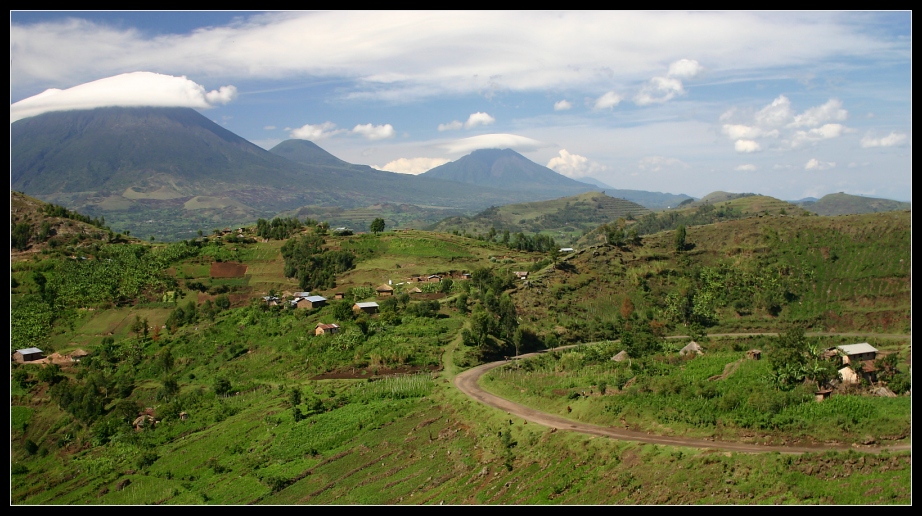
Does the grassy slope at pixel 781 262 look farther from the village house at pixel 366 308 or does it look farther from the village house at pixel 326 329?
the village house at pixel 326 329

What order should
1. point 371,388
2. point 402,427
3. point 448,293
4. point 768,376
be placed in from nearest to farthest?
point 768,376 → point 402,427 → point 371,388 → point 448,293

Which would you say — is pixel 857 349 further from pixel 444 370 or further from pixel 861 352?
pixel 444 370

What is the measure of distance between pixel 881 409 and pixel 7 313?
23629mm

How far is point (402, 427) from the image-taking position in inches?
1054

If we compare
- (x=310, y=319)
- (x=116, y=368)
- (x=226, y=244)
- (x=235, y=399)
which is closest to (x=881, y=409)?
(x=235, y=399)

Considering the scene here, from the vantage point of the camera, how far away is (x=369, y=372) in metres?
36.6

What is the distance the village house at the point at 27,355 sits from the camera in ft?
151

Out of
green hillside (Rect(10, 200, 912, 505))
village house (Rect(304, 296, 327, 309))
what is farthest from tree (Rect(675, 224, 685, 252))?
village house (Rect(304, 296, 327, 309))

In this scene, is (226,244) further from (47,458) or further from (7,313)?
(7,313)

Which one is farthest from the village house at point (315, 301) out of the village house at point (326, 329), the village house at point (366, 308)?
the village house at point (326, 329)

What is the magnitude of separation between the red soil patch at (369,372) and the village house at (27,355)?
25706 mm

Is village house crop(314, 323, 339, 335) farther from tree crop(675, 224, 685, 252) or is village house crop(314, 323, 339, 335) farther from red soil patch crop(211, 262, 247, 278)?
tree crop(675, 224, 685, 252)

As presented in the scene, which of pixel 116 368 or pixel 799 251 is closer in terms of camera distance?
pixel 116 368

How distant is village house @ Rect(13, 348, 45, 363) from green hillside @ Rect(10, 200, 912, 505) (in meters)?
1.05
